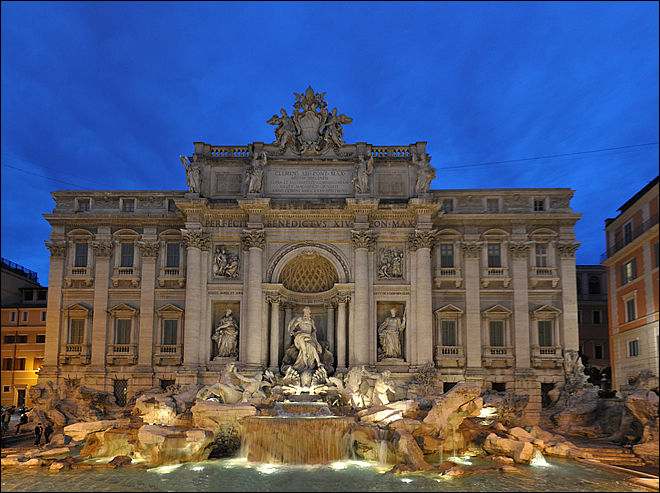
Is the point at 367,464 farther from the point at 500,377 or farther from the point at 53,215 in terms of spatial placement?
the point at 53,215

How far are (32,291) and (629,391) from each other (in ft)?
146

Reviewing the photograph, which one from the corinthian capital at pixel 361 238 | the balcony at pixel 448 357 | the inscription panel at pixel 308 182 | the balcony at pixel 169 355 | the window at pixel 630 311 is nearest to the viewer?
the window at pixel 630 311

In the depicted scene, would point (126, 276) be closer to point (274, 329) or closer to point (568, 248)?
point (274, 329)

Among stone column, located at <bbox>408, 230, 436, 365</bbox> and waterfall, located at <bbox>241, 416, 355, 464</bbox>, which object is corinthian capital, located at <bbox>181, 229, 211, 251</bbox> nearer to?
stone column, located at <bbox>408, 230, 436, 365</bbox>

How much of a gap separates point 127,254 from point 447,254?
18651 mm

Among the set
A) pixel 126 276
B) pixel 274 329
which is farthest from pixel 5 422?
pixel 274 329

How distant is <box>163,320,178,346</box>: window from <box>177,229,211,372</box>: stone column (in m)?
0.95

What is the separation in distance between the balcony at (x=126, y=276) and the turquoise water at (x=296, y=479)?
A: 43.1ft

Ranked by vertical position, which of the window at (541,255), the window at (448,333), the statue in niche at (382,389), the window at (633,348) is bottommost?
the statue in niche at (382,389)

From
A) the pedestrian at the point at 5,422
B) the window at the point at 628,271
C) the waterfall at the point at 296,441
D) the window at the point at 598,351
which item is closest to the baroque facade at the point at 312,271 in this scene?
the window at the point at 628,271

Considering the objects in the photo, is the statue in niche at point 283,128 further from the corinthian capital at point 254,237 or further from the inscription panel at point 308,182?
the corinthian capital at point 254,237

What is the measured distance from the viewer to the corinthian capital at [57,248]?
31.8 metres

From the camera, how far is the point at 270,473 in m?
19.0

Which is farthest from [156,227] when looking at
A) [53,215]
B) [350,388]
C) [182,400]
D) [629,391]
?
[629,391]
